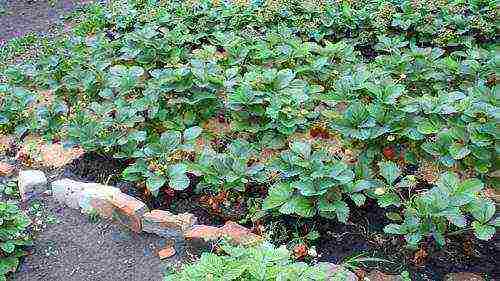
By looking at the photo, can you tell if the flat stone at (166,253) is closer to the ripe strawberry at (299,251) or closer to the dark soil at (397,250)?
the ripe strawberry at (299,251)

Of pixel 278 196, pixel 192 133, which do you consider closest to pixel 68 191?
pixel 192 133

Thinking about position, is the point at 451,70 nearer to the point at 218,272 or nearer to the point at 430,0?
the point at 430,0

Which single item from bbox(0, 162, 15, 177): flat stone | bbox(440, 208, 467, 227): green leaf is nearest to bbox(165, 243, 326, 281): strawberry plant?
bbox(440, 208, 467, 227): green leaf

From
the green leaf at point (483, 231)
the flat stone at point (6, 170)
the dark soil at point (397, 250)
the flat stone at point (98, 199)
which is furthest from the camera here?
the flat stone at point (6, 170)

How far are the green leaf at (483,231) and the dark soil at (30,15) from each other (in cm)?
466

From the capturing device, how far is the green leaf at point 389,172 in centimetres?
317

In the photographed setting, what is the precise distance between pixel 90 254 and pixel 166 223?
417mm

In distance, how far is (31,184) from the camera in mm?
3729

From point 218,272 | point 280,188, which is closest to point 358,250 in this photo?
point 280,188

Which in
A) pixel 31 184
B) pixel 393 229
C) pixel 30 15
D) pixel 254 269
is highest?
pixel 254 269

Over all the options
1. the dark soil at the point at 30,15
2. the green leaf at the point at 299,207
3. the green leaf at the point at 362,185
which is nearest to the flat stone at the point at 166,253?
the green leaf at the point at 299,207

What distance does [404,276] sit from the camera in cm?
289

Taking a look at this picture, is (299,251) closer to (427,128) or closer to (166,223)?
(166,223)

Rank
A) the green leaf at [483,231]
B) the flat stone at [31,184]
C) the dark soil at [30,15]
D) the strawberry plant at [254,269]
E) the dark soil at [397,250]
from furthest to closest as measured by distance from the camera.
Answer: the dark soil at [30,15]
the flat stone at [31,184]
the dark soil at [397,250]
the green leaf at [483,231]
the strawberry plant at [254,269]
